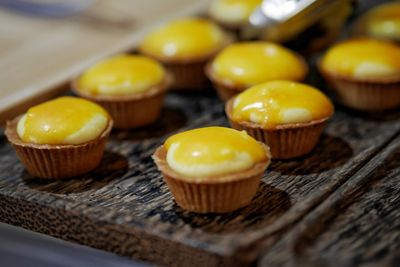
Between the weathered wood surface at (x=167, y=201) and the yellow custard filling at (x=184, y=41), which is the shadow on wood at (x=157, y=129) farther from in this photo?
the yellow custard filling at (x=184, y=41)

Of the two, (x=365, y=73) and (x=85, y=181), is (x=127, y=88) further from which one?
(x=365, y=73)

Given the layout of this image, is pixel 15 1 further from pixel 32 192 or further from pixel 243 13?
pixel 32 192

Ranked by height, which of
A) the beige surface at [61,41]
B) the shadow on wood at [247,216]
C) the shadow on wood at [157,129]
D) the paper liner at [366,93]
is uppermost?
the beige surface at [61,41]

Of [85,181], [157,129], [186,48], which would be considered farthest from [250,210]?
[186,48]

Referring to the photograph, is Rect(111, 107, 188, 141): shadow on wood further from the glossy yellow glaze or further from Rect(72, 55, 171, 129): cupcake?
the glossy yellow glaze

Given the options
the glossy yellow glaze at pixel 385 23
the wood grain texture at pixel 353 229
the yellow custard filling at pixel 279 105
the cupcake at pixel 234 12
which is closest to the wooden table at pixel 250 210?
the wood grain texture at pixel 353 229

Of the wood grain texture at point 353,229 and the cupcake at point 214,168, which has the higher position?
the cupcake at point 214,168

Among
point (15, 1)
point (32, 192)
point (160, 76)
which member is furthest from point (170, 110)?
point (15, 1)

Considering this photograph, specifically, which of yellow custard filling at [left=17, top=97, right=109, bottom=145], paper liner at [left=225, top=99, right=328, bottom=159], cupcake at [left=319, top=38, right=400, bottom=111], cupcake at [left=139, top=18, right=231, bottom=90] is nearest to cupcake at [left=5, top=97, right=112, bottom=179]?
yellow custard filling at [left=17, top=97, right=109, bottom=145]
